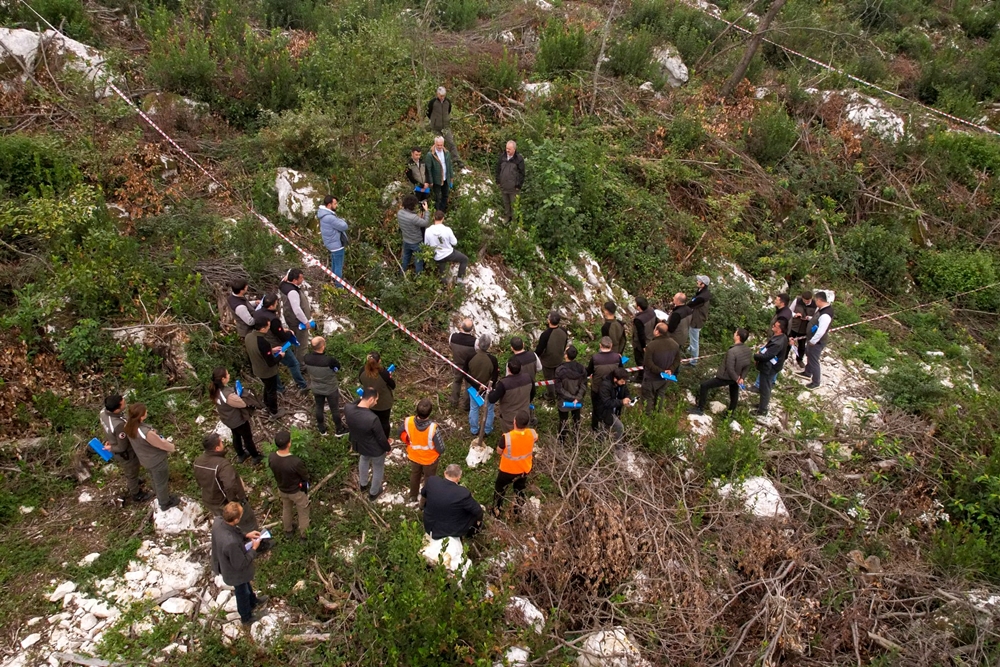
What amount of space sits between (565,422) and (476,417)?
3.75ft

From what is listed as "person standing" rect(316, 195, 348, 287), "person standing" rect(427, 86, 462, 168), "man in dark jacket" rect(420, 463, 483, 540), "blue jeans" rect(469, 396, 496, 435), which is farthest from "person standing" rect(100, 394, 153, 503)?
"person standing" rect(427, 86, 462, 168)

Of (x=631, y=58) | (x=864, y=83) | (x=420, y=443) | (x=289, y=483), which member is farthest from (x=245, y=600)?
(x=864, y=83)

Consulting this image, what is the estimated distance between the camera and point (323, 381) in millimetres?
7152

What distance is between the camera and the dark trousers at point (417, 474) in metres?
6.65

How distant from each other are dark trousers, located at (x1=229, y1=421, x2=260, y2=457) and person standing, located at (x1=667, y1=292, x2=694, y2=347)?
18.6 feet

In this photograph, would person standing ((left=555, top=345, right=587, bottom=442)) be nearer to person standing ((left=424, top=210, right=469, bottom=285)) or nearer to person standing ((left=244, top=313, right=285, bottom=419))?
person standing ((left=424, top=210, right=469, bottom=285))

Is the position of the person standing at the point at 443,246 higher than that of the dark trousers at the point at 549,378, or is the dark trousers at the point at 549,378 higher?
the person standing at the point at 443,246

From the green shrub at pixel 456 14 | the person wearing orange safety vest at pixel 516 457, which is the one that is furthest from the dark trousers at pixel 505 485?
the green shrub at pixel 456 14

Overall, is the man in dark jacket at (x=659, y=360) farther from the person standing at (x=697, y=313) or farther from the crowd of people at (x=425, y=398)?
the person standing at (x=697, y=313)

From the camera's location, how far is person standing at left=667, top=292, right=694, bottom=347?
28.9ft

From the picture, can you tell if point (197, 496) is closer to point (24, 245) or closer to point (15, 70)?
point (24, 245)

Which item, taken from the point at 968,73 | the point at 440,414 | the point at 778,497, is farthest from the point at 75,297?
the point at 968,73

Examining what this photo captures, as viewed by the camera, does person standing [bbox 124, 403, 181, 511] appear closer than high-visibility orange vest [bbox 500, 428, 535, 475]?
Yes

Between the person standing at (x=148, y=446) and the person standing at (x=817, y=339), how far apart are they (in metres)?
8.82
